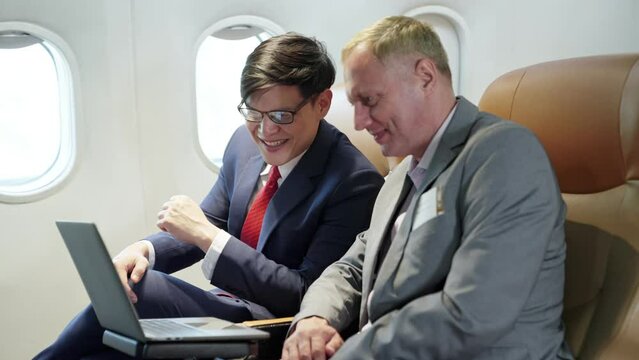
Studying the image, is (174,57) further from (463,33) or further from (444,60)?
(444,60)

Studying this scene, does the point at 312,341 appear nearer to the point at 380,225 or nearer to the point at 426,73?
the point at 380,225

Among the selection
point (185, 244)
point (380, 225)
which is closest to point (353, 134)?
point (185, 244)

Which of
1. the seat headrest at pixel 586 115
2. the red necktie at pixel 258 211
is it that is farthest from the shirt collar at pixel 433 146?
the red necktie at pixel 258 211

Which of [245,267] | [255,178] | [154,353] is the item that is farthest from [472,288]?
[255,178]

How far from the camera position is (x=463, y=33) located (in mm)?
3691

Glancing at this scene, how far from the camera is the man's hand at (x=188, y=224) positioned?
2125mm

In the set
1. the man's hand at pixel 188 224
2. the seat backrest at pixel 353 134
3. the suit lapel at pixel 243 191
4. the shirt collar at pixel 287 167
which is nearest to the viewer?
the man's hand at pixel 188 224

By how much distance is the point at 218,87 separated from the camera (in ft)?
12.9

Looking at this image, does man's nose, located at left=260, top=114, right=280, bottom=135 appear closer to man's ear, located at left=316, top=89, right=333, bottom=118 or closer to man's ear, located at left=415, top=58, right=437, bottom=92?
man's ear, located at left=316, top=89, right=333, bottom=118

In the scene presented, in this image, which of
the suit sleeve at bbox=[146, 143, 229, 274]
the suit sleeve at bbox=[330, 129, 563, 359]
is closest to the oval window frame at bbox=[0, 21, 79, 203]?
the suit sleeve at bbox=[146, 143, 229, 274]

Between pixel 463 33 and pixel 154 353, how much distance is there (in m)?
2.51

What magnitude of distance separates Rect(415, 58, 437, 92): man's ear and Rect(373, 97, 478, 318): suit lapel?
76 millimetres

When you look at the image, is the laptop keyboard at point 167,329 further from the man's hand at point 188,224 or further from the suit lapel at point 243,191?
the suit lapel at point 243,191

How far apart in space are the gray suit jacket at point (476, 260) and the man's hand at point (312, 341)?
5.4 inches
